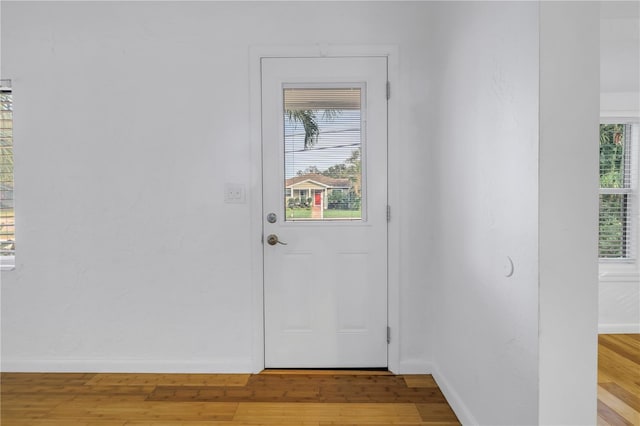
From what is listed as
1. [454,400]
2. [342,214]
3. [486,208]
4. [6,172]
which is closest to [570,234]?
[486,208]

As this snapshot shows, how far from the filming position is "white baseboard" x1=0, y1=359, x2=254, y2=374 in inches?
103

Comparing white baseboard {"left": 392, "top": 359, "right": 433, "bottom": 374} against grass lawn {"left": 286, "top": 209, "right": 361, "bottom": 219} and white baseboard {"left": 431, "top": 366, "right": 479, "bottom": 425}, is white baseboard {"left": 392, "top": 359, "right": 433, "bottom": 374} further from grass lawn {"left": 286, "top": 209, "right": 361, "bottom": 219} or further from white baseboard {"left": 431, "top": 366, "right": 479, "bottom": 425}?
grass lawn {"left": 286, "top": 209, "right": 361, "bottom": 219}

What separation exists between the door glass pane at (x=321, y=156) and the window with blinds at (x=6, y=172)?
1.88 metres

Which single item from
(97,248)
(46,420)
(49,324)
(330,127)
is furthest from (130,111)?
(46,420)

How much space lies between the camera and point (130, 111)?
8.50ft

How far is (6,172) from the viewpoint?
2703 mm

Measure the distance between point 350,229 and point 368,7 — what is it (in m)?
1.44

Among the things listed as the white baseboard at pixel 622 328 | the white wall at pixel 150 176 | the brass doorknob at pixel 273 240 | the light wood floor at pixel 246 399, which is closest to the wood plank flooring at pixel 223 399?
the light wood floor at pixel 246 399

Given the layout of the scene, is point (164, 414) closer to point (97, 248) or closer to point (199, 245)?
point (199, 245)

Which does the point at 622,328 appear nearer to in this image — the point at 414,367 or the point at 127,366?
the point at 414,367

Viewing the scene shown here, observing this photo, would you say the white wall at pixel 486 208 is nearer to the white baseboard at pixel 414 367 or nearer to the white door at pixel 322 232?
the white baseboard at pixel 414 367

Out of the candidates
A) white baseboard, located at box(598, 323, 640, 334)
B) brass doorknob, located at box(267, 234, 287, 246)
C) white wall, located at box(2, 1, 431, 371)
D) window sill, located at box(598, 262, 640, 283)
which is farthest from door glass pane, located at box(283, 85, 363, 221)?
white baseboard, located at box(598, 323, 640, 334)

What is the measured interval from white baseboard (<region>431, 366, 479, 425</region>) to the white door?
38 centimetres

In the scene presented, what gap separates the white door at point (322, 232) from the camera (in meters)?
A: 2.61
